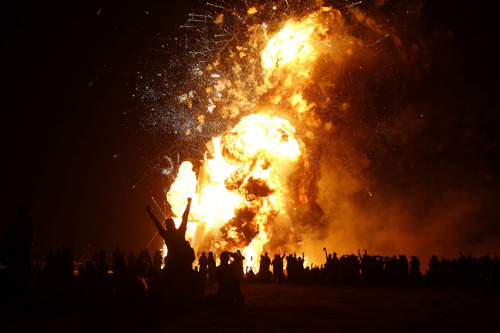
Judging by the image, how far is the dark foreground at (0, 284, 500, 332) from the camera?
5500mm

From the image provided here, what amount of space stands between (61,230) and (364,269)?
120 feet

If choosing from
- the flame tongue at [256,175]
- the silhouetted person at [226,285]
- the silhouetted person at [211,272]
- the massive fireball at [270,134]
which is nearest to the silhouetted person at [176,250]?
the silhouetted person at [226,285]

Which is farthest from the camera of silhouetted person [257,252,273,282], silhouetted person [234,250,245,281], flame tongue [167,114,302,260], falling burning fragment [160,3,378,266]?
flame tongue [167,114,302,260]

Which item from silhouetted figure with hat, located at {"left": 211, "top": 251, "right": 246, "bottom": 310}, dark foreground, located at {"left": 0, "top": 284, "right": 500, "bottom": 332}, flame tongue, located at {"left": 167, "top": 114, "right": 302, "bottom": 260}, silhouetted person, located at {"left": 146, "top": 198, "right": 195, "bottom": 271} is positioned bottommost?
dark foreground, located at {"left": 0, "top": 284, "right": 500, "bottom": 332}

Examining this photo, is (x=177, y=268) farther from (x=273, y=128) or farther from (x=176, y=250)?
(x=273, y=128)

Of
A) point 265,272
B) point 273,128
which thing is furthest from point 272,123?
point 265,272

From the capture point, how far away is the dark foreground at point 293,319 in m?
5.50

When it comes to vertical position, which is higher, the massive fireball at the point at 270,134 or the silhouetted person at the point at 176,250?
the massive fireball at the point at 270,134

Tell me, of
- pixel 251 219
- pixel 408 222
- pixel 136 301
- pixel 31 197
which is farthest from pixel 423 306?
pixel 31 197

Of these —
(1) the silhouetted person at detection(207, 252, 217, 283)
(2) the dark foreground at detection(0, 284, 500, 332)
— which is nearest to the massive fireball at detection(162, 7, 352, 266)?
(1) the silhouetted person at detection(207, 252, 217, 283)

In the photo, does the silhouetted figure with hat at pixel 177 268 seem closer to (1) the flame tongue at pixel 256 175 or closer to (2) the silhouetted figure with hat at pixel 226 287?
Result: (2) the silhouetted figure with hat at pixel 226 287

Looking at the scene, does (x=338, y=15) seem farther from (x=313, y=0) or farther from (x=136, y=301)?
(x=136, y=301)

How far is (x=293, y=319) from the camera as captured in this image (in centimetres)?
616

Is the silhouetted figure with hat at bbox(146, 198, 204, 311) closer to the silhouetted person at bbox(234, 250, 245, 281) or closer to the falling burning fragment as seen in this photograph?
the silhouetted person at bbox(234, 250, 245, 281)
